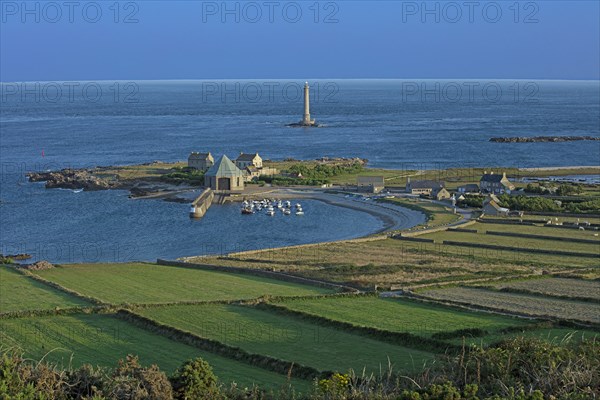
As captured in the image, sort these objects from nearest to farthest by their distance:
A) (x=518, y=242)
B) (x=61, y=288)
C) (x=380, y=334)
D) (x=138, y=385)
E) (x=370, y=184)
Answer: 1. (x=138, y=385)
2. (x=380, y=334)
3. (x=61, y=288)
4. (x=518, y=242)
5. (x=370, y=184)

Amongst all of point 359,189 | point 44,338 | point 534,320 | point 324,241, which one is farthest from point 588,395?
point 359,189

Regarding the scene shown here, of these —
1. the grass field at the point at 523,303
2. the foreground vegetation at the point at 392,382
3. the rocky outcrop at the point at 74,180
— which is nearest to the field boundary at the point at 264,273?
the grass field at the point at 523,303

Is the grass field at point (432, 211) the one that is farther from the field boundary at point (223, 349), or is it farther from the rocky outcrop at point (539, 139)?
the rocky outcrop at point (539, 139)

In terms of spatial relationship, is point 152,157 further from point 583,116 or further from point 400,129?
point 583,116

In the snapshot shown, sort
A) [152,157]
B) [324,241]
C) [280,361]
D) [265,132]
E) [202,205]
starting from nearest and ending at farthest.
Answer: [280,361] < [324,241] < [202,205] < [152,157] < [265,132]

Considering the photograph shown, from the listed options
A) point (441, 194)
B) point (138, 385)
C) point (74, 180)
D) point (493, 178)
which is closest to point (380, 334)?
point (138, 385)

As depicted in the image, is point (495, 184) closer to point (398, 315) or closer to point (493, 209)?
point (493, 209)
